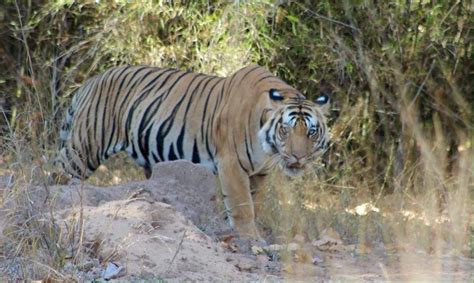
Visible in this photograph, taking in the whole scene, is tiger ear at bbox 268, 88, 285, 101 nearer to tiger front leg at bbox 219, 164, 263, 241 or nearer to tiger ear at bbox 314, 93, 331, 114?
tiger ear at bbox 314, 93, 331, 114

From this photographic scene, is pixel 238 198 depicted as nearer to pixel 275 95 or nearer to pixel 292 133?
pixel 292 133

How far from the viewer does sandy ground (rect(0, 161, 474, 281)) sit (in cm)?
586

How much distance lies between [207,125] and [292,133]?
1.00 meters

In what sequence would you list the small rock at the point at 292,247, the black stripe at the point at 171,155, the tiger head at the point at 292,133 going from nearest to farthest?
the small rock at the point at 292,247
the tiger head at the point at 292,133
the black stripe at the point at 171,155

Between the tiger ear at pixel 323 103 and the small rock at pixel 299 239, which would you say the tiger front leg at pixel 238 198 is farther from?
the tiger ear at pixel 323 103

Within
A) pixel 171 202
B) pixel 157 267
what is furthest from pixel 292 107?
pixel 157 267

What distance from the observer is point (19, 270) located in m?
5.62

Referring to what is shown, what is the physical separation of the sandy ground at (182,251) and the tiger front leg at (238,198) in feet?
0.66

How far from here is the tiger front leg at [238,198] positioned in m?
7.80

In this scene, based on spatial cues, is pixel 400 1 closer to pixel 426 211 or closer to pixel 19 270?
pixel 426 211

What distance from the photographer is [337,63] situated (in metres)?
10.6

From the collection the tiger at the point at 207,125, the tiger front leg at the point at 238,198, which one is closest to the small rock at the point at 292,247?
the tiger at the point at 207,125

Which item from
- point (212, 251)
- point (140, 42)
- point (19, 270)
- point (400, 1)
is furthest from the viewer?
point (140, 42)

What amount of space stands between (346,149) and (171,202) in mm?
3775
